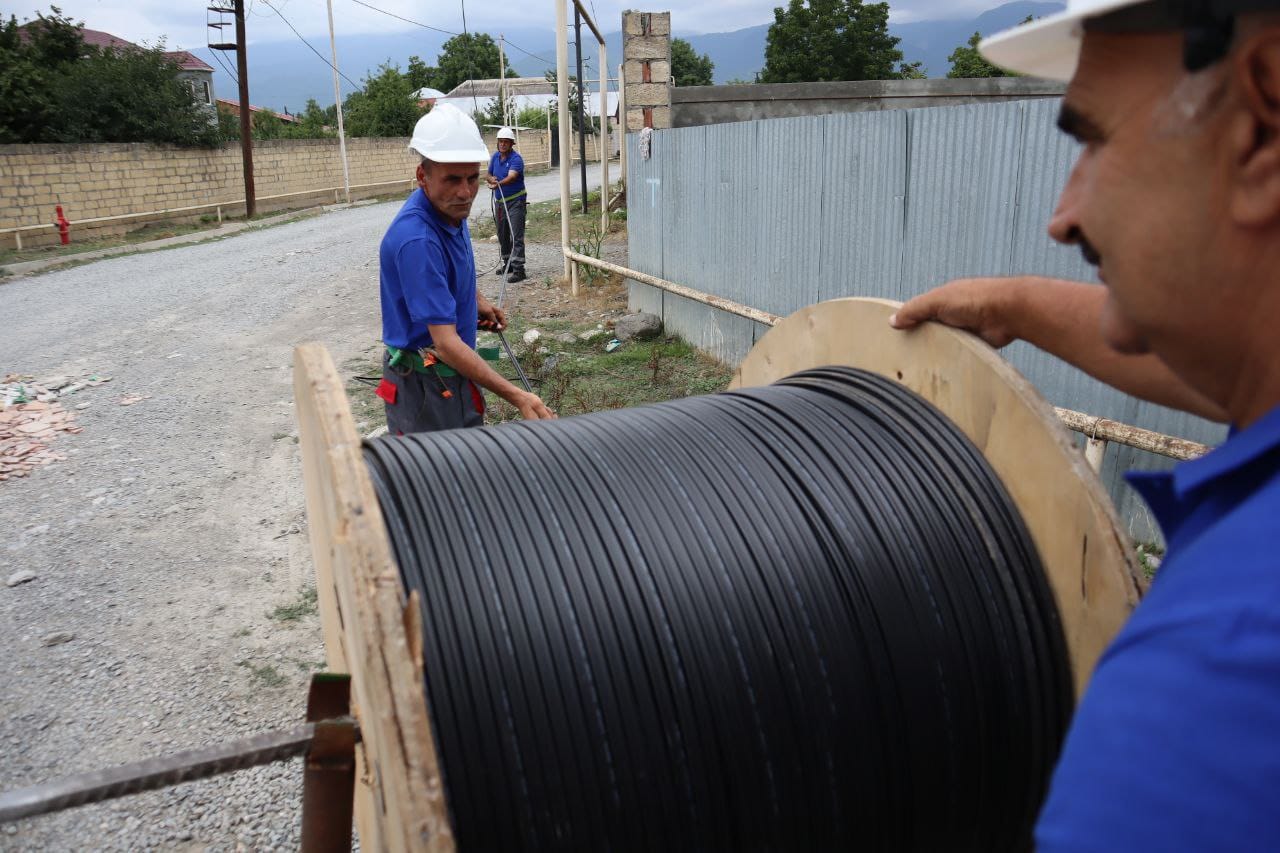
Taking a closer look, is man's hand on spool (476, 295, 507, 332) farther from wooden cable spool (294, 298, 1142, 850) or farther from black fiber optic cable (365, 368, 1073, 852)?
black fiber optic cable (365, 368, 1073, 852)

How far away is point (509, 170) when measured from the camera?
13.9m

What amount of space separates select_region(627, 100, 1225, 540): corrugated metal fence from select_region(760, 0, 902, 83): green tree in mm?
45499

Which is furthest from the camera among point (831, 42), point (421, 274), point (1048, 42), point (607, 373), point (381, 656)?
point (831, 42)

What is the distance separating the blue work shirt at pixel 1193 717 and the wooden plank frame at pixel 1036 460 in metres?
0.94

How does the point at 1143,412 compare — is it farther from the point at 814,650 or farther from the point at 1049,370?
the point at 814,650

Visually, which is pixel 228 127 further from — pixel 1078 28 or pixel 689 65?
pixel 689 65

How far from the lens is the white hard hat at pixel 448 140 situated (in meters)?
3.67

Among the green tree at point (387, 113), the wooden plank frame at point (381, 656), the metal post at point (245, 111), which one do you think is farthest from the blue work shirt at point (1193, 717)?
the green tree at point (387, 113)

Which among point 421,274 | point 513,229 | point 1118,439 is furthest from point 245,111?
point 1118,439

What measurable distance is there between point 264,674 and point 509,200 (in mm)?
10244

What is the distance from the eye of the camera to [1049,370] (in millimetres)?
4688

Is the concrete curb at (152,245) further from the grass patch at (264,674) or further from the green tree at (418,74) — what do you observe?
the green tree at (418,74)

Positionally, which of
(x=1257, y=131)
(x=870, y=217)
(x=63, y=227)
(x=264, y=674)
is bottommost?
(x=264, y=674)

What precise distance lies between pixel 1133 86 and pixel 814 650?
3.69 feet
